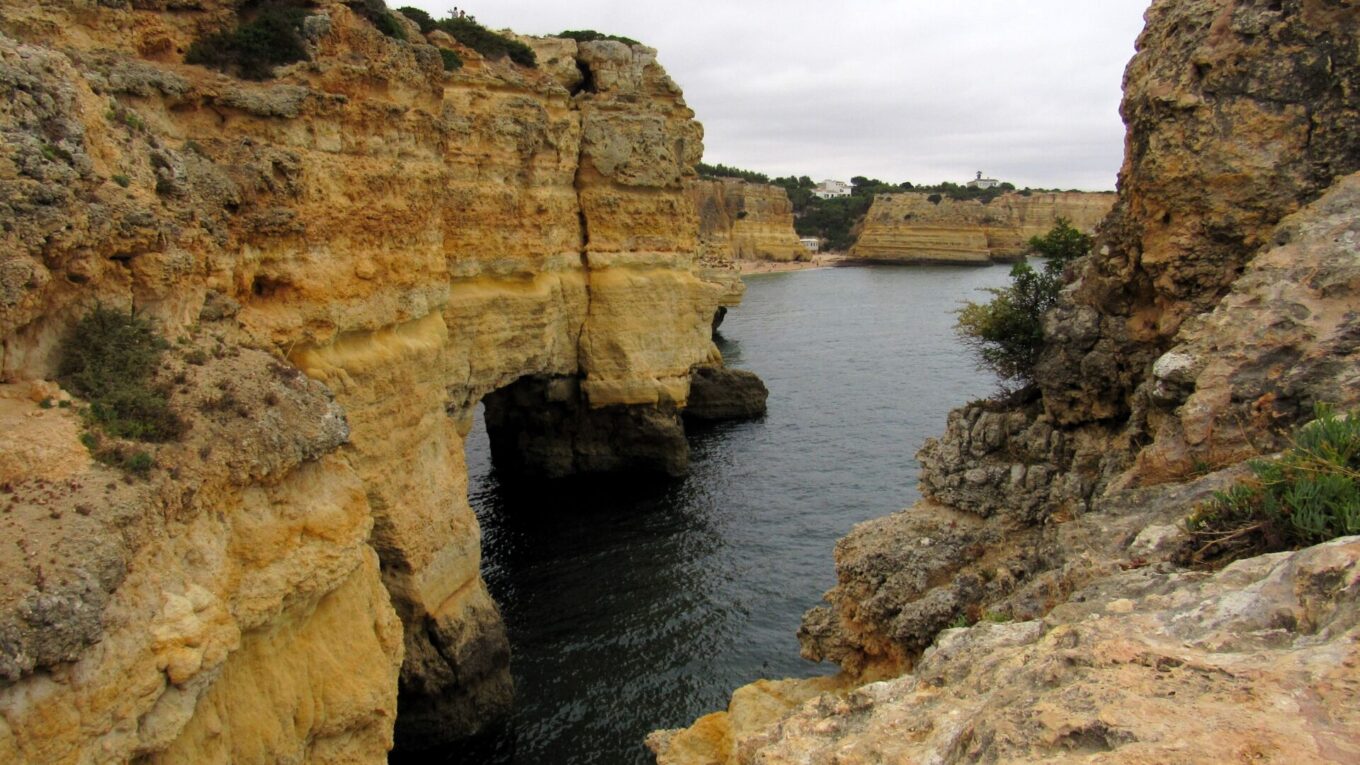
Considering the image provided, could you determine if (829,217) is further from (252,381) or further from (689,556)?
(252,381)

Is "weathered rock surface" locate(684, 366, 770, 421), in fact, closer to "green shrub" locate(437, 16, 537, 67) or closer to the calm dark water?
the calm dark water

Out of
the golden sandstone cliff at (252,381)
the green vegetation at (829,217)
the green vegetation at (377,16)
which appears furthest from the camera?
the green vegetation at (829,217)

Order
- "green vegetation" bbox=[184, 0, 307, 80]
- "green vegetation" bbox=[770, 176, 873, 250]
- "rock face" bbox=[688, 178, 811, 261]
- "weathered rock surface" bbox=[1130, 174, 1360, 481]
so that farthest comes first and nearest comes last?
"green vegetation" bbox=[770, 176, 873, 250], "rock face" bbox=[688, 178, 811, 261], "green vegetation" bbox=[184, 0, 307, 80], "weathered rock surface" bbox=[1130, 174, 1360, 481]

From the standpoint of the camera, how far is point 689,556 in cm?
2516

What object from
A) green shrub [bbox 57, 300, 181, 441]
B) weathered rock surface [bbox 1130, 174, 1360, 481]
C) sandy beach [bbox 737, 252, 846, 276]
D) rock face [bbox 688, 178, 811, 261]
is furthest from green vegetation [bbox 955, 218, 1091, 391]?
sandy beach [bbox 737, 252, 846, 276]

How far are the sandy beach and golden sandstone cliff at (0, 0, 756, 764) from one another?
303 feet

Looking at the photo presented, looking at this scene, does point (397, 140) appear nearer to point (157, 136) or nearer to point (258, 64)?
point (258, 64)

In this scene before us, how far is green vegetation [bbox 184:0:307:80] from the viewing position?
15086 millimetres

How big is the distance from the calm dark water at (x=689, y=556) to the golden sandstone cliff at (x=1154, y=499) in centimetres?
667

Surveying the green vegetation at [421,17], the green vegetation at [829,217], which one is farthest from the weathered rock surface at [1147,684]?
the green vegetation at [829,217]

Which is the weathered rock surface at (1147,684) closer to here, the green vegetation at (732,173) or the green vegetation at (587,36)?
the green vegetation at (587,36)

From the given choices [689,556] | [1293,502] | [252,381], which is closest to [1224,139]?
[1293,502]

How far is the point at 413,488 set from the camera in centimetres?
1688

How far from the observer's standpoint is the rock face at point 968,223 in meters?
118
